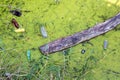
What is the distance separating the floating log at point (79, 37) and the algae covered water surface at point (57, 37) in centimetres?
4

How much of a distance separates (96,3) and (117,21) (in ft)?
0.92

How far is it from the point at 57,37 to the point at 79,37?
170mm

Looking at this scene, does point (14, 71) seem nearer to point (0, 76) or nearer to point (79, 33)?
point (0, 76)

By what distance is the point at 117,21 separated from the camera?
286 cm

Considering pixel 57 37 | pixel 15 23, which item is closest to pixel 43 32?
pixel 57 37

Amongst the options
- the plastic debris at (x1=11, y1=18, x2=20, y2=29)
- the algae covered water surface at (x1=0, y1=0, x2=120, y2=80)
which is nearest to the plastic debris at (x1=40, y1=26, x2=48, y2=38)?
the algae covered water surface at (x1=0, y1=0, x2=120, y2=80)

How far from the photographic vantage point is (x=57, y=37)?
Answer: 2850 mm

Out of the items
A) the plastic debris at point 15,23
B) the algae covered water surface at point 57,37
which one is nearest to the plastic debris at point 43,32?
the algae covered water surface at point 57,37

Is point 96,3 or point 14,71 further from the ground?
point 96,3

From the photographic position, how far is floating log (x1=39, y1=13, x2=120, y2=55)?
275 cm

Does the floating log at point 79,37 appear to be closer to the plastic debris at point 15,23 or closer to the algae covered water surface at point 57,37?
the algae covered water surface at point 57,37

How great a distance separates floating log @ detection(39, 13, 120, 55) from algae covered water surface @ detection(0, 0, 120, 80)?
1.5 inches

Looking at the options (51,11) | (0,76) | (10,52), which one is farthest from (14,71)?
(51,11)

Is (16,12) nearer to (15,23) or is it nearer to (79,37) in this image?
(15,23)
